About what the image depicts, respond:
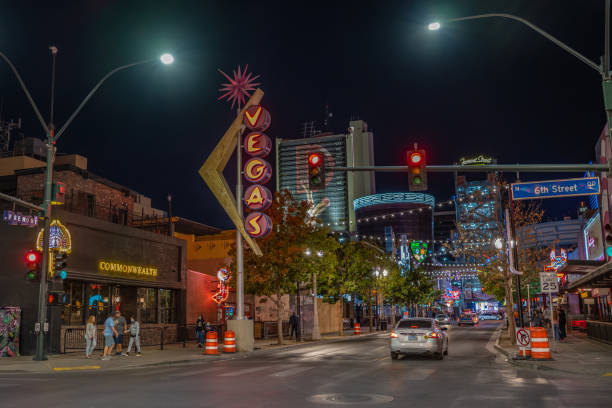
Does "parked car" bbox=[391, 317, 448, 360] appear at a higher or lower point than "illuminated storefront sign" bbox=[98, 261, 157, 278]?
lower

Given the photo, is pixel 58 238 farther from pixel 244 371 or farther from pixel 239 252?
pixel 244 371

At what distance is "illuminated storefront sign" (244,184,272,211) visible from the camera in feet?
92.1

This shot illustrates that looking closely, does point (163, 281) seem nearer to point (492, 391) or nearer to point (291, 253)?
point (291, 253)

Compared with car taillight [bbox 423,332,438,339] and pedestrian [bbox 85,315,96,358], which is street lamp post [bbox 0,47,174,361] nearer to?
pedestrian [bbox 85,315,96,358]

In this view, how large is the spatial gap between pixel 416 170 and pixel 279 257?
56.3 ft

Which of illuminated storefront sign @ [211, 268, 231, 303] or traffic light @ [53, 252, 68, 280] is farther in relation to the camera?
illuminated storefront sign @ [211, 268, 231, 303]

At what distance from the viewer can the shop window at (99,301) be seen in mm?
28578

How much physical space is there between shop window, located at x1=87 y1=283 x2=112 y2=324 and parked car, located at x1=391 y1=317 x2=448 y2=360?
53.0ft

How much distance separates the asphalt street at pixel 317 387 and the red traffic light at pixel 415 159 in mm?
6127

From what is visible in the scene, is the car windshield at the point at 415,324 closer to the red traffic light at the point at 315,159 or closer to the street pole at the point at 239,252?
the red traffic light at the point at 315,159

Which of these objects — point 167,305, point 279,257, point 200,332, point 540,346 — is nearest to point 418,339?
point 540,346

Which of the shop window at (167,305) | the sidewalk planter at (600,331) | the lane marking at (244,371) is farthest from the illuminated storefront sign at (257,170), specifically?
the sidewalk planter at (600,331)

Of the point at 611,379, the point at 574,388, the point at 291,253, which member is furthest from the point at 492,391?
the point at 291,253

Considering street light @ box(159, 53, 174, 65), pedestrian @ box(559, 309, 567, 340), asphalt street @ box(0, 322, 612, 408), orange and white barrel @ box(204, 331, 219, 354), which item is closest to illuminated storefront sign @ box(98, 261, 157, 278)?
orange and white barrel @ box(204, 331, 219, 354)
